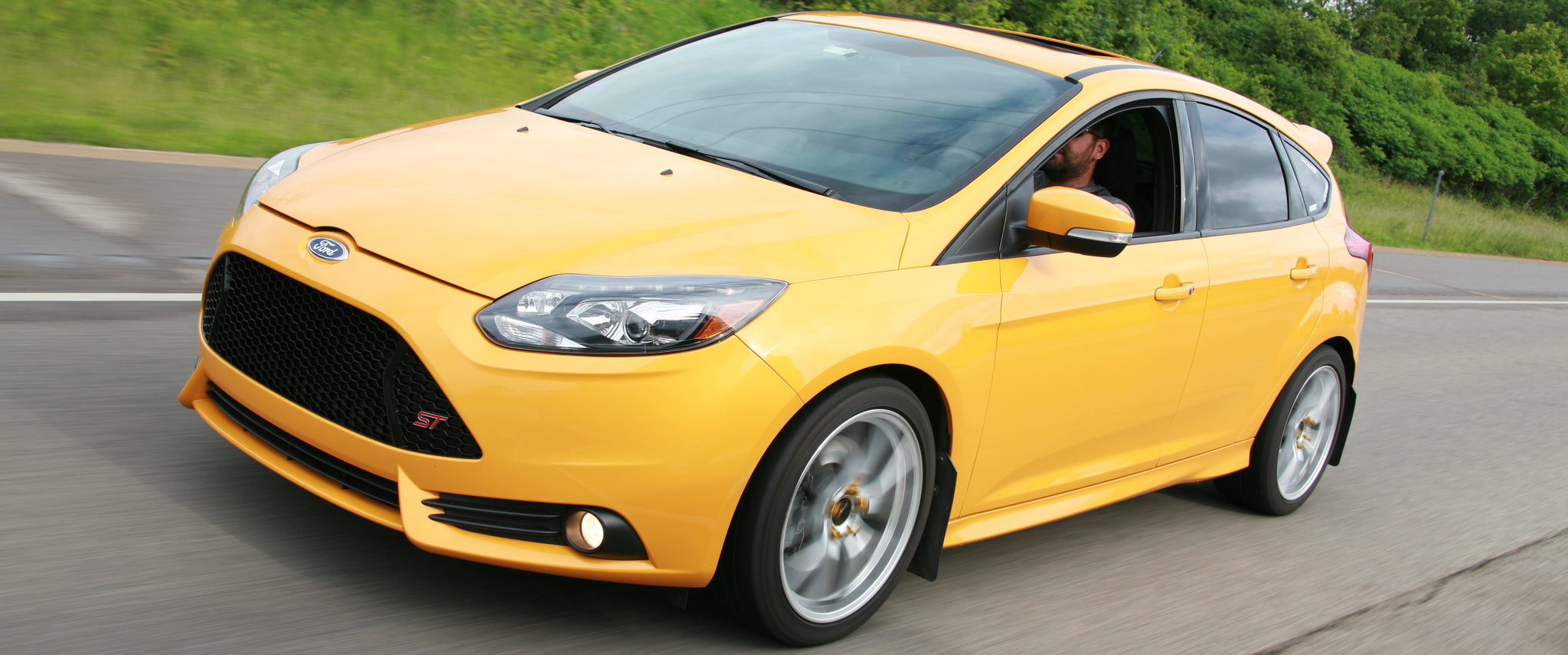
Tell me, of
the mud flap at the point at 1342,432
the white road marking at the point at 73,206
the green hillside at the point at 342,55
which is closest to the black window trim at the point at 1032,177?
the mud flap at the point at 1342,432

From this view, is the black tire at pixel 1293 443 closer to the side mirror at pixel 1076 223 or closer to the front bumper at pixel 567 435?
the side mirror at pixel 1076 223

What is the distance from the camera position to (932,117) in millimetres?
3768

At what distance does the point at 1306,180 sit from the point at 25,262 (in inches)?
203

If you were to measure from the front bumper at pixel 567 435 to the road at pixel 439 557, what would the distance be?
0.28 meters

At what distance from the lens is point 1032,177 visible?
357cm

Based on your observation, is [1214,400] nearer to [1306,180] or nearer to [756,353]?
[1306,180]

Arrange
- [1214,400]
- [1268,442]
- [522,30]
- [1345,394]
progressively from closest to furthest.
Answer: [1214,400] → [1268,442] → [1345,394] → [522,30]


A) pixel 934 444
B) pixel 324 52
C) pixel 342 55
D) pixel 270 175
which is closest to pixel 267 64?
pixel 324 52

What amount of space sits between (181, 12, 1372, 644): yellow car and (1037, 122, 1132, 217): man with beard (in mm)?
19

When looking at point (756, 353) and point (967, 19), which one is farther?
point (967, 19)

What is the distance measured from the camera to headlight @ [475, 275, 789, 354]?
2682 mm

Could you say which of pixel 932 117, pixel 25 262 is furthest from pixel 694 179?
pixel 25 262

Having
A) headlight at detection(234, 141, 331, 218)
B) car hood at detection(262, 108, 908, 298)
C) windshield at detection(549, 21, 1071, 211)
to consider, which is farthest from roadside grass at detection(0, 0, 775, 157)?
car hood at detection(262, 108, 908, 298)

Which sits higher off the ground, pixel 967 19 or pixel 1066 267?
pixel 1066 267
